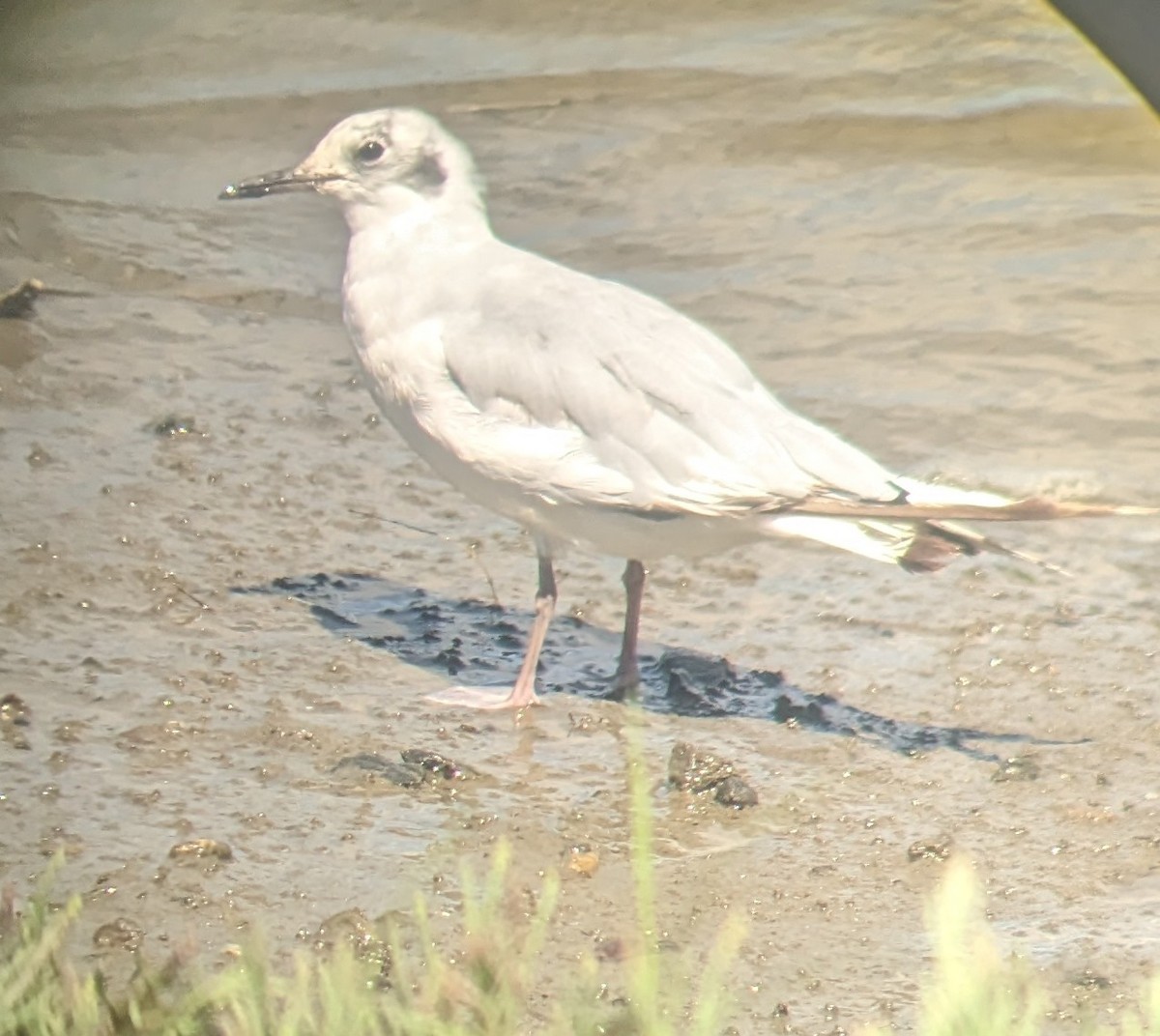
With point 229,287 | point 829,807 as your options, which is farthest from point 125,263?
point 829,807

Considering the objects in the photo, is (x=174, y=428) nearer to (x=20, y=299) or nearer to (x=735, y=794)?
(x=20, y=299)

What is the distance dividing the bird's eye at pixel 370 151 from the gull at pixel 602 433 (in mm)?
246

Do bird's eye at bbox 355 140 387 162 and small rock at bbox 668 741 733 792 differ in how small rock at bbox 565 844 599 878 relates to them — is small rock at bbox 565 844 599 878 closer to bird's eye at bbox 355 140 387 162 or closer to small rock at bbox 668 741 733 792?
small rock at bbox 668 741 733 792

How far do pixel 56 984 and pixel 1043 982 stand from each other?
1.36 m

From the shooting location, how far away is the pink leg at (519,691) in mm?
3859

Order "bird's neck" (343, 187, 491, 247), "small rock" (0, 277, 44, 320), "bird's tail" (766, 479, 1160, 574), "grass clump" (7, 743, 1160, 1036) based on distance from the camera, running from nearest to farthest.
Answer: "grass clump" (7, 743, 1160, 1036)
"bird's tail" (766, 479, 1160, 574)
"bird's neck" (343, 187, 491, 247)
"small rock" (0, 277, 44, 320)

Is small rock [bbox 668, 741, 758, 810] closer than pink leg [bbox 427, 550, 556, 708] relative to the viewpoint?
Yes

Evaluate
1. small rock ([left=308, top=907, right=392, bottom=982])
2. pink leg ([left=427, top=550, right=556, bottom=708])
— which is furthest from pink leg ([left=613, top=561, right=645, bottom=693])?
small rock ([left=308, top=907, right=392, bottom=982])

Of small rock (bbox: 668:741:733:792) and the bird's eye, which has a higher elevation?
the bird's eye

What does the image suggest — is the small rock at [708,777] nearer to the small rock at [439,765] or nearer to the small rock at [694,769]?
the small rock at [694,769]

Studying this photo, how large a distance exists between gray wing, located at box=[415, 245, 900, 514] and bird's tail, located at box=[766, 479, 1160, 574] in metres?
0.04

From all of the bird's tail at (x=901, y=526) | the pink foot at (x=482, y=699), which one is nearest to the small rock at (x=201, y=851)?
the pink foot at (x=482, y=699)

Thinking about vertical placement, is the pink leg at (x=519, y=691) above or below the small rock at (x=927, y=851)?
above

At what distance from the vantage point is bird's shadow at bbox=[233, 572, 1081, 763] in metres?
3.87
